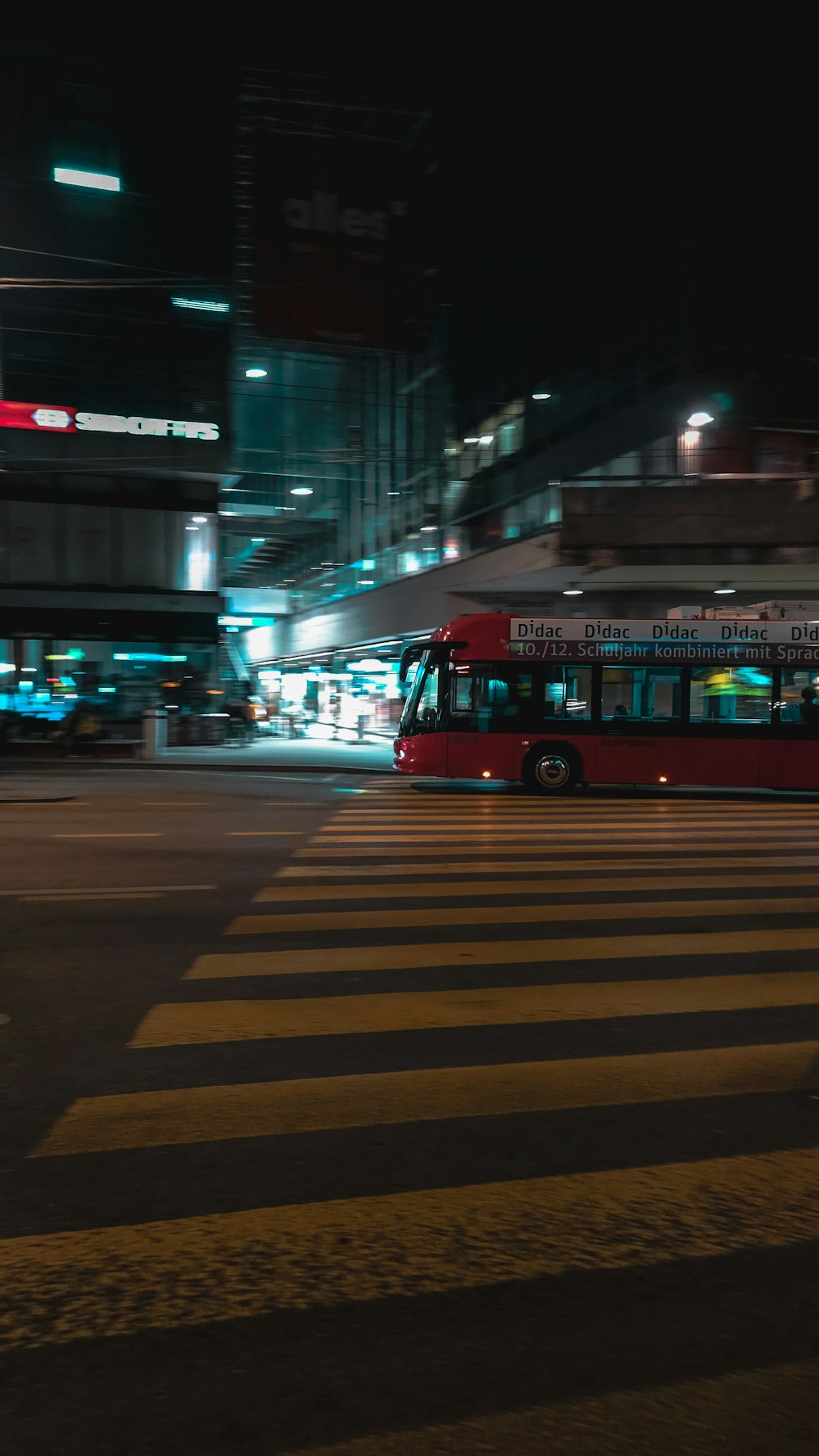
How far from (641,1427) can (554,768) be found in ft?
59.4

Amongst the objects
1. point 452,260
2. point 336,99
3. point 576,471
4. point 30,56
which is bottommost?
point 576,471

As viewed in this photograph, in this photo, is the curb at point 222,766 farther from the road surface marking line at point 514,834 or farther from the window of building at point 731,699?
the road surface marking line at point 514,834

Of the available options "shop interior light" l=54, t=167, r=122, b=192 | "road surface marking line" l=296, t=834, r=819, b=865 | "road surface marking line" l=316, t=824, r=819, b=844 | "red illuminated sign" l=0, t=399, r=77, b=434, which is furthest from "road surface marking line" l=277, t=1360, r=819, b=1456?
"shop interior light" l=54, t=167, r=122, b=192

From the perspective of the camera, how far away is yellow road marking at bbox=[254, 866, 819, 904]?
9.65 metres

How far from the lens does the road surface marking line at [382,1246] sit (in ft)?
10.1

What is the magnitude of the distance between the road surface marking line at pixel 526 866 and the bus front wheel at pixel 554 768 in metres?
7.97

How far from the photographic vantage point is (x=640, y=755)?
20.4 meters

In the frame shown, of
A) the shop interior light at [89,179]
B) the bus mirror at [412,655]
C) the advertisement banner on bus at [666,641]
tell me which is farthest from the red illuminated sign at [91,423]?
the advertisement banner on bus at [666,641]

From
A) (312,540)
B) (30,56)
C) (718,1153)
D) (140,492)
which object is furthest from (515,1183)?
(312,540)

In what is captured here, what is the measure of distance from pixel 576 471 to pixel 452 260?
9395mm

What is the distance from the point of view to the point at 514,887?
10258 millimetres

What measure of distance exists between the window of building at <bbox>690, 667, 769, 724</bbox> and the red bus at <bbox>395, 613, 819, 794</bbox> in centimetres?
2

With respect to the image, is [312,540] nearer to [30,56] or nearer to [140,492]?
[140,492]

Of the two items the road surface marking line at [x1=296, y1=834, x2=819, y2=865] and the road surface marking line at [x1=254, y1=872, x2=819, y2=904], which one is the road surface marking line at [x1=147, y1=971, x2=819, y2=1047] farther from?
the road surface marking line at [x1=296, y1=834, x2=819, y2=865]
